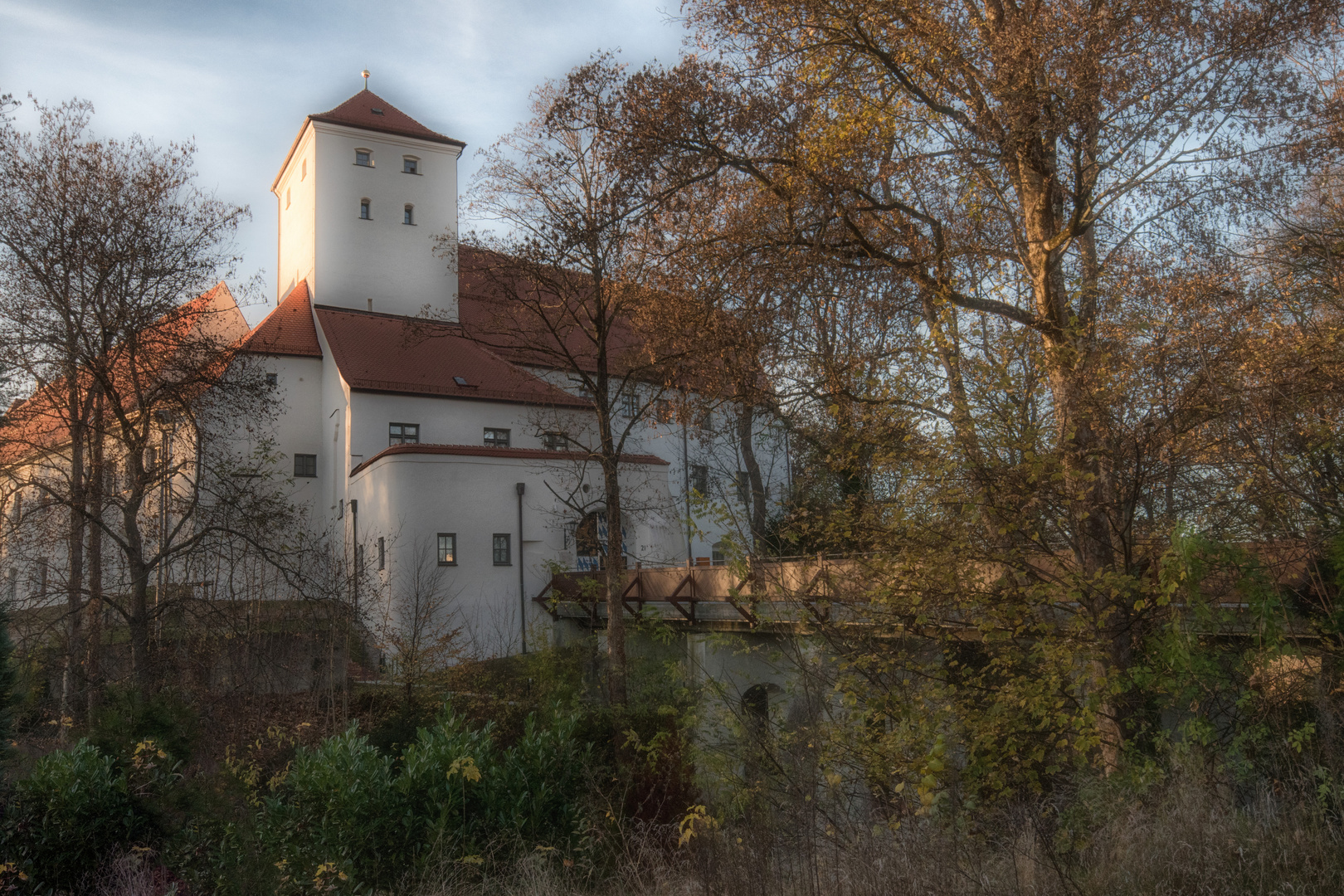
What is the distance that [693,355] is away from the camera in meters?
9.57

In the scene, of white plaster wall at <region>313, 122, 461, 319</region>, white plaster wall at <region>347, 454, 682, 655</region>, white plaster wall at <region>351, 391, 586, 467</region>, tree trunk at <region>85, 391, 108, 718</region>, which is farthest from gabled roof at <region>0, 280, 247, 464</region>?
white plaster wall at <region>313, 122, 461, 319</region>

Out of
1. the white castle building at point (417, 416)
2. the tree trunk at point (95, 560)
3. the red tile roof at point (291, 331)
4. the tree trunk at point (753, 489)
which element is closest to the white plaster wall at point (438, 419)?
the white castle building at point (417, 416)

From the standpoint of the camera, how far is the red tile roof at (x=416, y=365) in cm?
3111

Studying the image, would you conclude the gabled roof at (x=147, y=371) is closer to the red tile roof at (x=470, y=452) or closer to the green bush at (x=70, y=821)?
the red tile roof at (x=470, y=452)

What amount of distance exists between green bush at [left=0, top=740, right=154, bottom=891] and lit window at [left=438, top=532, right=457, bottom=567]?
62.3 ft

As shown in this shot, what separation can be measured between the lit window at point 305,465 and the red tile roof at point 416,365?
3.99 metres

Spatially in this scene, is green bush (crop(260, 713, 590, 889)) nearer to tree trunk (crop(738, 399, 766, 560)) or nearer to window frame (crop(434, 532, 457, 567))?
tree trunk (crop(738, 399, 766, 560))

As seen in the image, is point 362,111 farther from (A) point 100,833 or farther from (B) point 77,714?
(A) point 100,833

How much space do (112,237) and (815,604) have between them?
46.6ft

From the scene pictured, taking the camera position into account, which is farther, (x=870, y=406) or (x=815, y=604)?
(x=815, y=604)

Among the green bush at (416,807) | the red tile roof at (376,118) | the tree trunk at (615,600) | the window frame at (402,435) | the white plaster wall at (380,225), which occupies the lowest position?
the green bush at (416,807)

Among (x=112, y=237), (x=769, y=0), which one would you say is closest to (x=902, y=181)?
(x=769, y=0)

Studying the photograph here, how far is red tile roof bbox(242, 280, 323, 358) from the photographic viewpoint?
3312 cm

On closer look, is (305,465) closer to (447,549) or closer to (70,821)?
(447,549)
